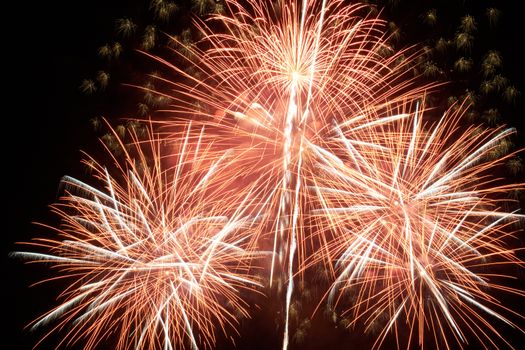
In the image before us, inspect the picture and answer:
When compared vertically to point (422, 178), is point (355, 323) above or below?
below

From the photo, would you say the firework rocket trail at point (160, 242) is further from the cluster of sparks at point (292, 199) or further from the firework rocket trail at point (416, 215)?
the firework rocket trail at point (416, 215)

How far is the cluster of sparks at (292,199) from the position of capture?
5949mm

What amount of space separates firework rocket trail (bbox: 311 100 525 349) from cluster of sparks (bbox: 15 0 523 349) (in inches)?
0.9

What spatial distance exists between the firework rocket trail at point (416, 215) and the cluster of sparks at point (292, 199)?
2 cm

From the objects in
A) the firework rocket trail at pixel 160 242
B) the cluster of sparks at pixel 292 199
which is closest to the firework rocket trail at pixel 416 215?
the cluster of sparks at pixel 292 199

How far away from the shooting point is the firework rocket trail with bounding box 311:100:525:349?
5.91 m

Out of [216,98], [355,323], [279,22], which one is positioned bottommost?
[355,323]

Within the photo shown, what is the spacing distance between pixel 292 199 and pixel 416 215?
1762 mm

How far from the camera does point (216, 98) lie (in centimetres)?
674

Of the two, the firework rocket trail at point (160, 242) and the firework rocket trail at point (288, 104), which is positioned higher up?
the firework rocket trail at point (288, 104)

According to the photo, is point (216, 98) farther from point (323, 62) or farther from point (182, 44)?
point (323, 62)

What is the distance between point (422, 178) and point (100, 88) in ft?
17.8

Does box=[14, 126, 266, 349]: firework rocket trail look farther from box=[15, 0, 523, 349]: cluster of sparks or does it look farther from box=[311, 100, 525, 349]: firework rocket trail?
box=[311, 100, 525, 349]: firework rocket trail

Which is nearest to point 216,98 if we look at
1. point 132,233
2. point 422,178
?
point 132,233
